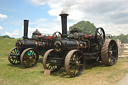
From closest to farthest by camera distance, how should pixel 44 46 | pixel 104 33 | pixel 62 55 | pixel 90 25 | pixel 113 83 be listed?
pixel 113 83 < pixel 62 55 < pixel 104 33 < pixel 44 46 < pixel 90 25

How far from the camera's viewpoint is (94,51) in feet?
26.1

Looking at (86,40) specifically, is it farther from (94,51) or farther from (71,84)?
(71,84)

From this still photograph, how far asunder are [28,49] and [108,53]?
4.74 m

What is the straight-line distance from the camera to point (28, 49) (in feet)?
26.9

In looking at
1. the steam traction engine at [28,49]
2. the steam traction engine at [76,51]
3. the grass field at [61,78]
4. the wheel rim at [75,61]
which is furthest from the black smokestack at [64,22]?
the steam traction engine at [28,49]

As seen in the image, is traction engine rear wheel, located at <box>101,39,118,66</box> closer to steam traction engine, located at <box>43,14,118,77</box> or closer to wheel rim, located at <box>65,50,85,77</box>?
steam traction engine, located at <box>43,14,118,77</box>

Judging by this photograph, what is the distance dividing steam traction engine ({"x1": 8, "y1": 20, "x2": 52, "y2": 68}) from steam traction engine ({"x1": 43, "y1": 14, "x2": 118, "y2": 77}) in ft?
4.02

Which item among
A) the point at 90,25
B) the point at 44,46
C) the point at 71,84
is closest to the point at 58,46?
the point at 71,84

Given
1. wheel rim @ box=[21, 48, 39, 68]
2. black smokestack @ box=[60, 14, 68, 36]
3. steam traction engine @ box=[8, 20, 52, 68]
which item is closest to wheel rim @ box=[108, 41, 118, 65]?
black smokestack @ box=[60, 14, 68, 36]

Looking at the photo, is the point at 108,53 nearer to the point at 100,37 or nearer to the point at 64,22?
the point at 100,37

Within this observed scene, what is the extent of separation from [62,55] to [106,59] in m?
2.67

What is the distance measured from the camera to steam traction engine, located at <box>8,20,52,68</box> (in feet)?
27.0

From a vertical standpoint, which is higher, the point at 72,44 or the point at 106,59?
the point at 72,44

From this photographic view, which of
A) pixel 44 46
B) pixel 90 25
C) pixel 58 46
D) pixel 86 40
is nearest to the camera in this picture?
pixel 58 46
